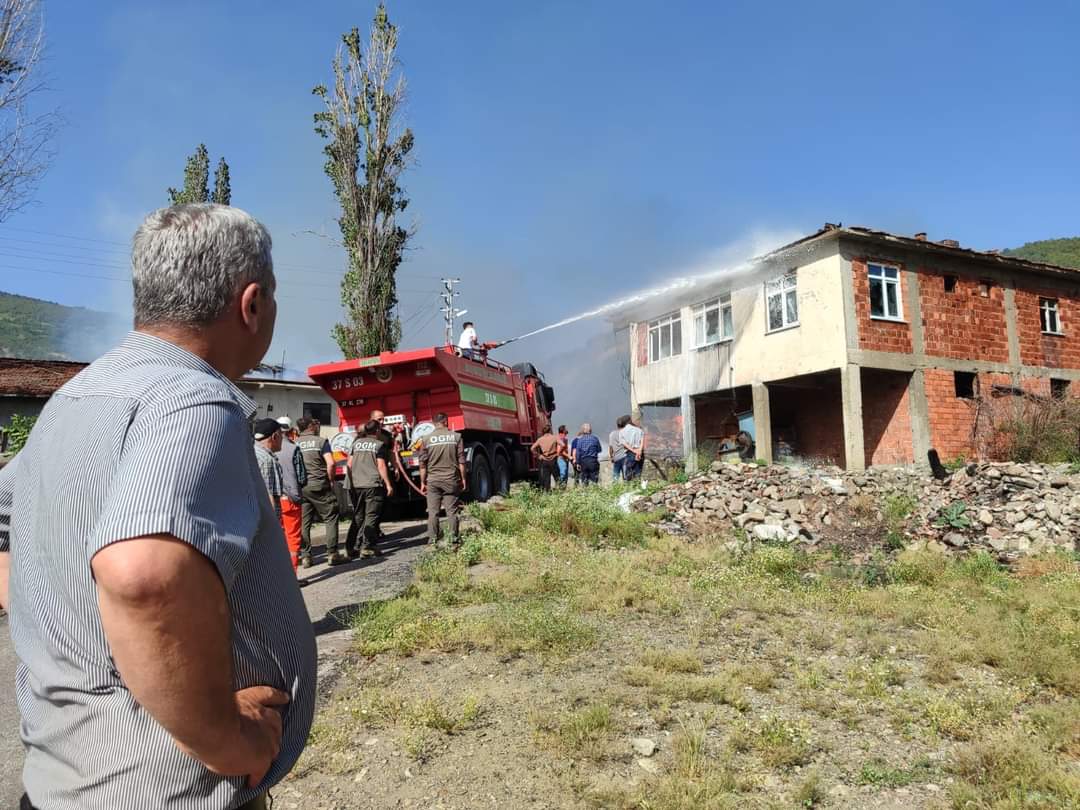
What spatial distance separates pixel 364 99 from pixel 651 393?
11405mm

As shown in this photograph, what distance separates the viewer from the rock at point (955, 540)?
9.16 meters

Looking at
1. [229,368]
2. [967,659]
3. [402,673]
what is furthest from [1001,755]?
[229,368]

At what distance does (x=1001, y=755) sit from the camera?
11.3ft

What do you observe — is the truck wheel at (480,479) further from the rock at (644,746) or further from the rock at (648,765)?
the rock at (648,765)

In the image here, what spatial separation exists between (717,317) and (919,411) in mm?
5534

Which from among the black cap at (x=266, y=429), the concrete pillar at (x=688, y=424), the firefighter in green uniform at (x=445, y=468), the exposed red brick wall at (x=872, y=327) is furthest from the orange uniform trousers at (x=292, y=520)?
the concrete pillar at (x=688, y=424)

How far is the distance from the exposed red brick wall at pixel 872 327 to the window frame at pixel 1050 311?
549 cm

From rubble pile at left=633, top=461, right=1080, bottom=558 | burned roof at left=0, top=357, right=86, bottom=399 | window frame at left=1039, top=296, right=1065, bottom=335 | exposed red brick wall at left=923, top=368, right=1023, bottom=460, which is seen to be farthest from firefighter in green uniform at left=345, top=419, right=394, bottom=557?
window frame at left=1039, top=296, right=1065, bottom=335

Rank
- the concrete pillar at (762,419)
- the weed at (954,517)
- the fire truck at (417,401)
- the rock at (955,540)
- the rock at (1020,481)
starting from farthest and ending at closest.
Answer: the concrete pillar at (762,419), the fire truck at (417,401), the rock at (1020,481), the weed at (954,517), the rock at (955,540)

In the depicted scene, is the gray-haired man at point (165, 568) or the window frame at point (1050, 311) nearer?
the gray-haired man at point (165, 568)

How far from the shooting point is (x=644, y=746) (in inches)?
145

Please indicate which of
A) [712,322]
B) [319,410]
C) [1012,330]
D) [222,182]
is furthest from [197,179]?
[1012,330]

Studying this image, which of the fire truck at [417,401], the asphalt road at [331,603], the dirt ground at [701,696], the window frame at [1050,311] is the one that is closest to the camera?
the dirt ground at [701,696]

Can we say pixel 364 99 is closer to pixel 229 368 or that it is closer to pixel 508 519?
pixel 508 519
